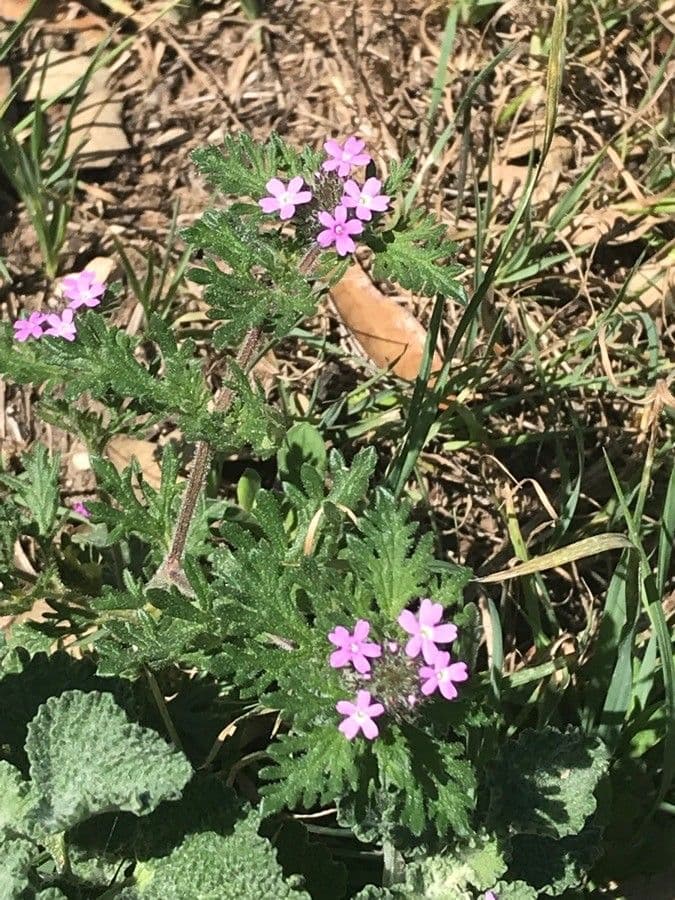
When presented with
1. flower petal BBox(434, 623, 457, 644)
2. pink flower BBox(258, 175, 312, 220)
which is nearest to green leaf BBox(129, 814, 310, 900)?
flower petal BBox(434, 623, 457, 644)

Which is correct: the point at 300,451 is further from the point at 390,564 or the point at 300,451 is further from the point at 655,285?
the point at 655,285

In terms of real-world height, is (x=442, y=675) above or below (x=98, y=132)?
below

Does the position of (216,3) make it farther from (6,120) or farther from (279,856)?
(279,856)

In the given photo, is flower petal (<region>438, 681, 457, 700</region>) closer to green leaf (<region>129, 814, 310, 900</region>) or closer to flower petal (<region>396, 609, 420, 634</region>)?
Result: flower petal (<region>396, 609, 420, 634</region>)

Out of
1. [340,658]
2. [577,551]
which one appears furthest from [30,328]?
[577,551]

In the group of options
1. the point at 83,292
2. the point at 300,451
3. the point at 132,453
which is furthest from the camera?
the point at 132,453

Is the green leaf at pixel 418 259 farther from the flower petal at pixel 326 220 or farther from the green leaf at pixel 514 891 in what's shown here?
the green leaf at pixel 514 891
